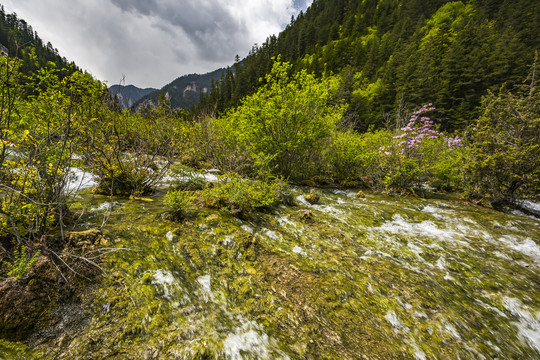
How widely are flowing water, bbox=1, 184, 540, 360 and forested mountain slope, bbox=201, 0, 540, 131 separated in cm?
832

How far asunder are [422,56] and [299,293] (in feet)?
174

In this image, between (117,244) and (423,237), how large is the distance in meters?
7.17

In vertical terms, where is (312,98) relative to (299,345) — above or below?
above

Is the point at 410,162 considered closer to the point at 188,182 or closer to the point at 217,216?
the point at 217,216

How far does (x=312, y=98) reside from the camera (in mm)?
9148

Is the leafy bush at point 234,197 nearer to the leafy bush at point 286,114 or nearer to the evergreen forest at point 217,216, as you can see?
the evergreen forest at point 217,216

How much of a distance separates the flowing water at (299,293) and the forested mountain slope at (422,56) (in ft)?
27.3

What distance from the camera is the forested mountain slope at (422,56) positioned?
2981cm

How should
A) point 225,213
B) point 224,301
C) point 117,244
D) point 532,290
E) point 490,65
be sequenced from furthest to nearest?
point 490,65
point 225,213
point 532,290
point 117,244
point 224,301

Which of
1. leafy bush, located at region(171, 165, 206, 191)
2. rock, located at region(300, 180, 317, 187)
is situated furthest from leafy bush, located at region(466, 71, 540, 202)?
leafy bush, located at region(171, 165, 206, 191)

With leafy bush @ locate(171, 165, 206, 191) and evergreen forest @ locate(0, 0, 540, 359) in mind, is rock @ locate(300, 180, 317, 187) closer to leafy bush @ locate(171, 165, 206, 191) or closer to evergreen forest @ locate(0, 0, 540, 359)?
evergreen forest @ locate(0, 0, 540, 359)

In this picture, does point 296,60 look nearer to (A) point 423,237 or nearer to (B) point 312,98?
(B) point 312,98

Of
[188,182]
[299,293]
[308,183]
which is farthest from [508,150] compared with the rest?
[188,182]

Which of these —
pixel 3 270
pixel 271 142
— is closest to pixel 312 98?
pixel 271 142
